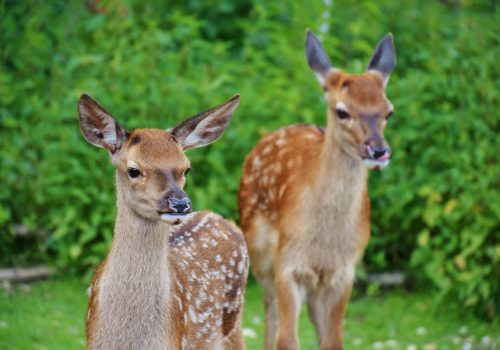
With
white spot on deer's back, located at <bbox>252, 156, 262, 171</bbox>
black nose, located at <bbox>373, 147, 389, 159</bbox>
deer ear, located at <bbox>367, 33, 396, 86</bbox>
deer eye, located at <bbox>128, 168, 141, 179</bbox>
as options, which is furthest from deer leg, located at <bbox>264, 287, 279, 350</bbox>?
deer eye, located at <bbox>128, 168, 141, 179</bbox>

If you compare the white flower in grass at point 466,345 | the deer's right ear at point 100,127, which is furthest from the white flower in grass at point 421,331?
the deer's right ear at point 100,127

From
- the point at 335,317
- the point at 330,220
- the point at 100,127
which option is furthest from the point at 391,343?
the point at 100,127

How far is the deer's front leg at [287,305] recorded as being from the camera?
24.6ft

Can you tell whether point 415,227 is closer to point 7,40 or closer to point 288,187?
point 288,187

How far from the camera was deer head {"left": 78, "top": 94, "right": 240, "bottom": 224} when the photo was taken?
540 cm

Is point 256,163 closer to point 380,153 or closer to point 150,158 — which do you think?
point 380,153

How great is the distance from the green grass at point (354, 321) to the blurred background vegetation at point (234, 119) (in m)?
0.20

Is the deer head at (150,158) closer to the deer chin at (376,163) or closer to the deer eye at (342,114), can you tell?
the deer chin at (376,163)

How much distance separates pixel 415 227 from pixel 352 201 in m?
2.45

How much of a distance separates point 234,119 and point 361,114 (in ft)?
8.96

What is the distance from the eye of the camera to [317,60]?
805 cm

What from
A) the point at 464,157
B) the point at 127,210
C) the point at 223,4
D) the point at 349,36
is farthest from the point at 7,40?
the point at 127,210

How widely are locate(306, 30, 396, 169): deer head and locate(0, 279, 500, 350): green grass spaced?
2.05 metres

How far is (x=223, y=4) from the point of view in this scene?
1148 centimetres
